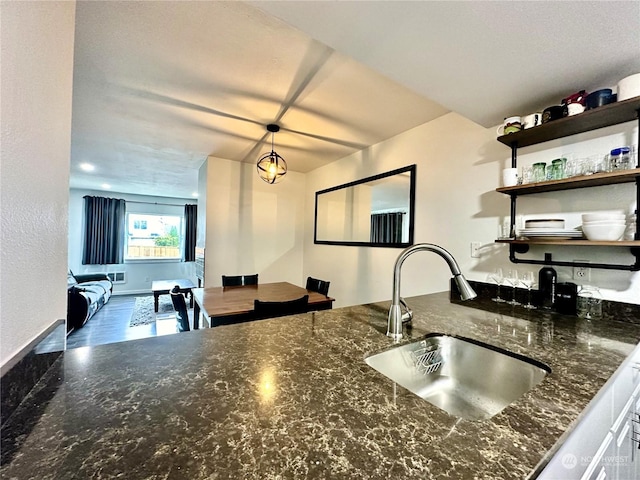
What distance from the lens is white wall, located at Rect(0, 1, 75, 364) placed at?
0.50 metres

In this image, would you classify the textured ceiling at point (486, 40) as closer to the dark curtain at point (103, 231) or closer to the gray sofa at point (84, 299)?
the gray sofa at point (84, 299)

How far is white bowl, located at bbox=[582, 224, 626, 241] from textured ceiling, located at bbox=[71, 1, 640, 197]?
0.75m

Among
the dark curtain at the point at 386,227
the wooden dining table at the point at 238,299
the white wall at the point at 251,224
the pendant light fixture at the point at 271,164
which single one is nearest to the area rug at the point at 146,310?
the white wall at the point at 251,224

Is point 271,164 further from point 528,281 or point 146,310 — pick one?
point 146,310

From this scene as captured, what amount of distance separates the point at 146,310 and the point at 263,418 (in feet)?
17.9

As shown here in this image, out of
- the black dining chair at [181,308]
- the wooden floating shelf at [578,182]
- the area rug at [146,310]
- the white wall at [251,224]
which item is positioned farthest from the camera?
the area rug at [146,310]

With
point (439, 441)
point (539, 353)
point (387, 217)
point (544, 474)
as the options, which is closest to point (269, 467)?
point (439, 441)

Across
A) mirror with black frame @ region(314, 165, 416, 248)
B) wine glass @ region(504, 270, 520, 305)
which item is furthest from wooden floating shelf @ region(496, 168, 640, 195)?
mirror with black frame @ region(314, 165, 416, 248)

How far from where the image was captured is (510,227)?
5.65ft

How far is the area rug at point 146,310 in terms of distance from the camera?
4.20 m

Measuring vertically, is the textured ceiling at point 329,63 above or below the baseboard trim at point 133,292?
above

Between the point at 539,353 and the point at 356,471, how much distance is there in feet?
2.85

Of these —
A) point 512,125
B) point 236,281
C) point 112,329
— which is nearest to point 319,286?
point 236,281

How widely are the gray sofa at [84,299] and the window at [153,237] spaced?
1196 mm
